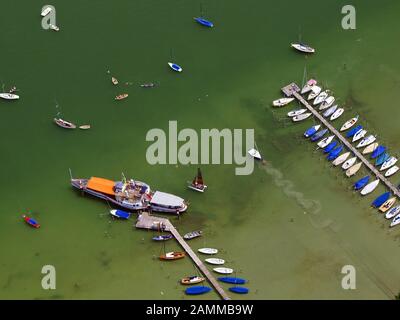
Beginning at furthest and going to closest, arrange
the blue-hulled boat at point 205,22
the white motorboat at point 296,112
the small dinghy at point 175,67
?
the blue-hulled boat at point 205,22 < the small dinghy at point 175,67 < the white motorboat at point 296,112

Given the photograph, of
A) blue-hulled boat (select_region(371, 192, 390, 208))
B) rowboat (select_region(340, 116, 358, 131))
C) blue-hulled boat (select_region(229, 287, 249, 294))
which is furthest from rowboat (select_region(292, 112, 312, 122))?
blue-hulled boat (select_region(229, 287, 249, 294))

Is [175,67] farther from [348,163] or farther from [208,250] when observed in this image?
[208,250]

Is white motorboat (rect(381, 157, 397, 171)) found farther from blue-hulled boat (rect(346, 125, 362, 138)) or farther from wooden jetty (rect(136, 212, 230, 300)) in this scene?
wooden jetty (rect(136, 212, 230, 300))

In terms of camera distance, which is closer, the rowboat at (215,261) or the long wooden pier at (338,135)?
the rowboat at (215,261)

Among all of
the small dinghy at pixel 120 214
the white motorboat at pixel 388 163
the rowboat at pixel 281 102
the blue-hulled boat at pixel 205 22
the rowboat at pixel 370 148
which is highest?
the blue-hulled boat at pixel 205 22

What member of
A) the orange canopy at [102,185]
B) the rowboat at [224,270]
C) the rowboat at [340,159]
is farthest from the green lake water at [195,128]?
the orange canopy at [102,185]

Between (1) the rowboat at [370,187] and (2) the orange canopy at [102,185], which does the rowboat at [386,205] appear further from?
(2) the orange canopy at [102,185]

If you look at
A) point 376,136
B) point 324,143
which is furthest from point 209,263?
point 376,136
